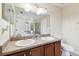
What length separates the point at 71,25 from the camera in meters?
1.26

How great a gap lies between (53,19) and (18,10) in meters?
0.54

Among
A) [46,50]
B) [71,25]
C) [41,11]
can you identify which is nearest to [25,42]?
[46,50]

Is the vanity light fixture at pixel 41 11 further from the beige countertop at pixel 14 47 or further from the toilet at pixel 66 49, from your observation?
the toilet at pixel 66 49

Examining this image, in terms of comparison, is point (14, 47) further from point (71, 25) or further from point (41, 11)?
point (71, 25)

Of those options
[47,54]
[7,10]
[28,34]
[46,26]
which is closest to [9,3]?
[7,10]

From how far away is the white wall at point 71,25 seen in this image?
1.22 m

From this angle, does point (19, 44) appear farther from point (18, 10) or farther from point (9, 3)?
point (9, 3)

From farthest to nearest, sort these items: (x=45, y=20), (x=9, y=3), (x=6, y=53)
→ (x=45, y=20) < (x=9, y=3) < (x=6, y=53)

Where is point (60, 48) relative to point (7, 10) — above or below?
below

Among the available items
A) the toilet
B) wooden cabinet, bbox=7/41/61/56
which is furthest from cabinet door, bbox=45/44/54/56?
the toilet

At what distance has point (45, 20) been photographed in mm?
1271

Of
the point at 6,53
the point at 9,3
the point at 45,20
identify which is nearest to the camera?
the point at 6,53

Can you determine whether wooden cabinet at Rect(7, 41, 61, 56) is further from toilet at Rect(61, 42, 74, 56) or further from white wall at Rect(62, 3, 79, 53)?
white wall at Rect(62, 3, 79, 53)

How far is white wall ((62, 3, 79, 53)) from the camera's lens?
1.22 metres
